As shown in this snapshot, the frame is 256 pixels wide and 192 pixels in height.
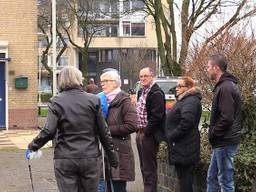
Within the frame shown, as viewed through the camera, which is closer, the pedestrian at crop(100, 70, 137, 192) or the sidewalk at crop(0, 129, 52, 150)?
the pedestrian at crop(100, 70, 137, 192)

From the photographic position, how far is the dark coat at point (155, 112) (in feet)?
25.2

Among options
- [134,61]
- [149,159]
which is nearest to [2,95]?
[149,159]

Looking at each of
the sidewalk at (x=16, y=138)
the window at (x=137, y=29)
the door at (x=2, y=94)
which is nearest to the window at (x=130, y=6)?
the door at (x=2, y=94)

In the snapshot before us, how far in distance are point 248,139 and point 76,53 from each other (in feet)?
220

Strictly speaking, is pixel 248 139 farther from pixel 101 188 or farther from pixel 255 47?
pixel 101 188

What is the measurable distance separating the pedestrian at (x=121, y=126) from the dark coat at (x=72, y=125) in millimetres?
1133

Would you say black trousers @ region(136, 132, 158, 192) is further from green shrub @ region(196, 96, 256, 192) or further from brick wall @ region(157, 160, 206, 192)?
green shrub @ region(196, 96, 256, 192)

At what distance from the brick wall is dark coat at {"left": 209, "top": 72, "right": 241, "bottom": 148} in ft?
3.57

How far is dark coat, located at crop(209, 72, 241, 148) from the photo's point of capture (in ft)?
21.6

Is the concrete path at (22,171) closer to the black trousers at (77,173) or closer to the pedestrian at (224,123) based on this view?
the pedestrian at (224,123)

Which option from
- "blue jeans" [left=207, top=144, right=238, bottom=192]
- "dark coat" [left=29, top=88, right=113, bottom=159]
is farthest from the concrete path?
"dark coat" [left=29, top=88, right=113, bottom=159]

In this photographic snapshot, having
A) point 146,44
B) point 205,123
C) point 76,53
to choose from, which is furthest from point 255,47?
point 76,53

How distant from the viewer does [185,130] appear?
23.4 ft

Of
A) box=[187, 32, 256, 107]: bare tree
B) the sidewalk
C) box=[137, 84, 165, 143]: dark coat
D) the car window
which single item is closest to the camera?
box=[137, 84, 165, 143]: dark coat
